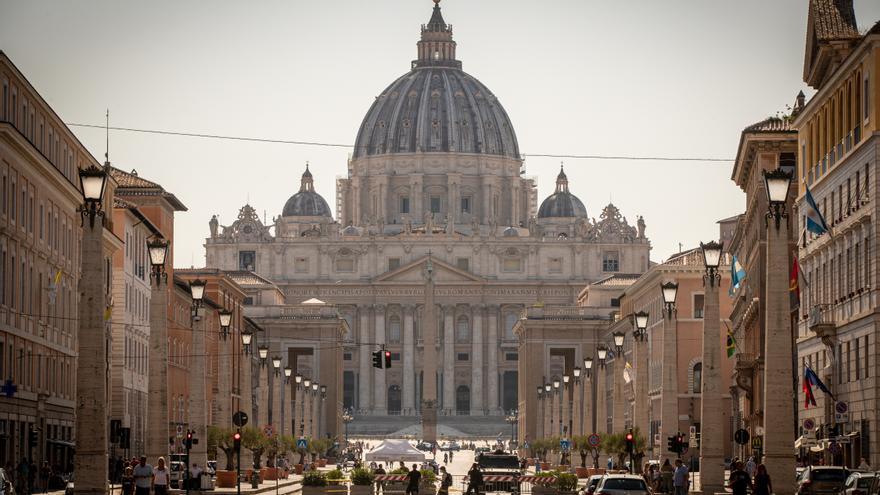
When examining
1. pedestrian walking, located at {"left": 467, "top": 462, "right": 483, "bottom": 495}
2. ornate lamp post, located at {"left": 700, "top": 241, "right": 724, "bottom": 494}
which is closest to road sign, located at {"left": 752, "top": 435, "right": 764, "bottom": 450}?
pedestrian walking, located at {"left": 467, "top": 462, "right": 483, "bottom": 495}

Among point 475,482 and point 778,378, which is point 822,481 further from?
point 475,482

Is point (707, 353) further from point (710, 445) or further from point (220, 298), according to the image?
point (220, 298)

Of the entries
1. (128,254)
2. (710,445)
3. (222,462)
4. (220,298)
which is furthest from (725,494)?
(220,298)

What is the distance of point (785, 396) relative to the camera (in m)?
40.9

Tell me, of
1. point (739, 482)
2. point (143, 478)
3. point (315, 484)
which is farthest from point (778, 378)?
point (315, 484)

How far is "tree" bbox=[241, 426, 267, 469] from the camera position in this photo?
7919 centimetres

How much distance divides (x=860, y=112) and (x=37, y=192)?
25368 millimetres

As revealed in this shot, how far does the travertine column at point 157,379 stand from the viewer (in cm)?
5153

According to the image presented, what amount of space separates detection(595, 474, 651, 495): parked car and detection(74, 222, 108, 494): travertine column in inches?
451

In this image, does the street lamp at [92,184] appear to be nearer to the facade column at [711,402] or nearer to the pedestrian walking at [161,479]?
the pedestrian walking at [161,479]

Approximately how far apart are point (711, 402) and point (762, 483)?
10.0m

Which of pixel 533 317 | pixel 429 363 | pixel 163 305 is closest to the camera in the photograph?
pixel 163 305

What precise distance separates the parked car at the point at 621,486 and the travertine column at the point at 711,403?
3.41 meters

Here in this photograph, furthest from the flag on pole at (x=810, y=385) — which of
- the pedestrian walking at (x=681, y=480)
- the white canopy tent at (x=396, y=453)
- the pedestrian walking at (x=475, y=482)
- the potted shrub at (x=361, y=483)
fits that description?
the white canopy tent at (x=396, y=453)
